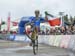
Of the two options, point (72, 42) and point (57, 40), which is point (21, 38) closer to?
point (57, 40)

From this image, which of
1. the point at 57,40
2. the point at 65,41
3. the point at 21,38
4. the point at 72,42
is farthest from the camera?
the point at 21,38

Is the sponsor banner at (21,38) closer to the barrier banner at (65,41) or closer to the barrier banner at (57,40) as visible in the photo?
the barrier banner at (57,40)

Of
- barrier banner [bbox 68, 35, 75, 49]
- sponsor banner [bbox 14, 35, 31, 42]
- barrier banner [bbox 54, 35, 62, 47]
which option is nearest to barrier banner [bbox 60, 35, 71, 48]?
barrier banner [bbox 68, 35, 75, 49]

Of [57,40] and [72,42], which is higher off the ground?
[72,42]

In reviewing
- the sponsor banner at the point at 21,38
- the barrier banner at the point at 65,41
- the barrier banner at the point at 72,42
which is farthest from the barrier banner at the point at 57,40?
the sponsor banner at the point at 21,38

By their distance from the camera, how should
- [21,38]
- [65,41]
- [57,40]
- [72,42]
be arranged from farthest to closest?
[21,38]
[57,40]
[65,41]
[72,42]

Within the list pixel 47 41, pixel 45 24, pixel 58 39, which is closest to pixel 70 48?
pixel 58 39

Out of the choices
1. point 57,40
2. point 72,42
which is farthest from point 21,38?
point 72,42

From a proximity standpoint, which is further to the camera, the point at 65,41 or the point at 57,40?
the point at 57,40

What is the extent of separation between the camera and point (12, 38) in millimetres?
44219

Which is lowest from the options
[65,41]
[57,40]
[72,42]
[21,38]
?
[21,38]

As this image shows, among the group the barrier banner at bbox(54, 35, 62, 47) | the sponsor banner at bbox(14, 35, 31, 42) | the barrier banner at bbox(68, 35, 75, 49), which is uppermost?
the barrier banner at bbox(68, 35, 75, 49)

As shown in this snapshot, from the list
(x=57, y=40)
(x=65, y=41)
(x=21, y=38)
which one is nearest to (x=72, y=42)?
(x=65, y=41)

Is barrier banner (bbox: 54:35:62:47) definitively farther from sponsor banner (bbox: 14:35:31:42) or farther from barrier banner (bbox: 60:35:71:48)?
sponsor banner (bbox: 14:35:31:42)
